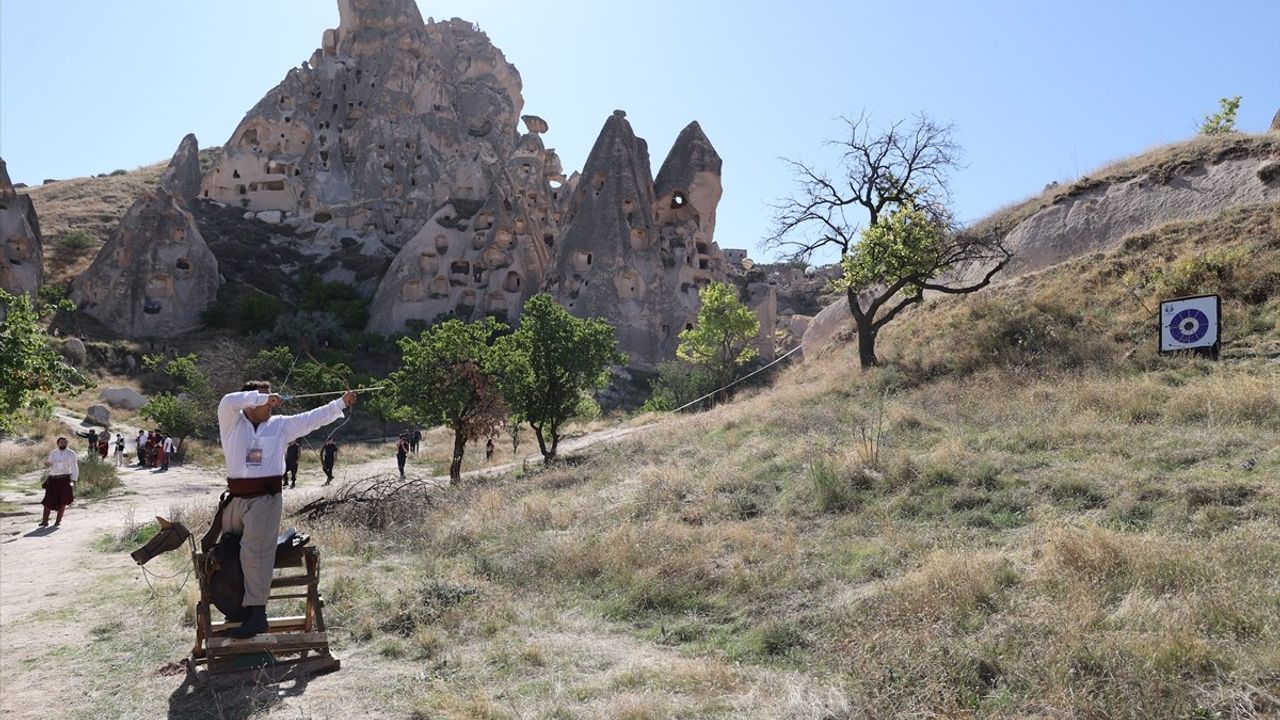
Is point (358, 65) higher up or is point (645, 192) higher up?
point (358, 65)

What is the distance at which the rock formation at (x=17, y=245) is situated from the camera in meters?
42.8

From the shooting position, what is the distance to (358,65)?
6944 centimetres

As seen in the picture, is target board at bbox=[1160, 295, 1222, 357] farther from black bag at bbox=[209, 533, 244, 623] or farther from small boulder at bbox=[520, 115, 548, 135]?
small boulder at bbox=[520, 115, 548, 135]

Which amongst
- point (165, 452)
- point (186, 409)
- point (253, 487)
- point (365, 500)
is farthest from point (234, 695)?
point (186, 409)

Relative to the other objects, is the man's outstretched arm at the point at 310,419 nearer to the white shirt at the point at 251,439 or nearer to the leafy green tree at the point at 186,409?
the white shirt at the point at 251,439

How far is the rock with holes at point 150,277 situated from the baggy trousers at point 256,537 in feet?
148

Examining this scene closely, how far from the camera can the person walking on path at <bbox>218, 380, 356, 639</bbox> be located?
19.0 ft

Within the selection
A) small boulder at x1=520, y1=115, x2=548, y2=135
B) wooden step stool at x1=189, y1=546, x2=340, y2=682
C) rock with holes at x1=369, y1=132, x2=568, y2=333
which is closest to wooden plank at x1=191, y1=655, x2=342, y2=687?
wooden step stool at x1=189, y1=546, x2=340, y2=682


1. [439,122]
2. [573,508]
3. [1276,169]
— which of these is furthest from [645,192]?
[573,508]

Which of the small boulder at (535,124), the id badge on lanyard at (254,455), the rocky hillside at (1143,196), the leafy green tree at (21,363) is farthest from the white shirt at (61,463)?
the small boulder at (535,124)

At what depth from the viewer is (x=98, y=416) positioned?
30.9 meters

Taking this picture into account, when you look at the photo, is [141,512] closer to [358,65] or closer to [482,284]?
[482,284]

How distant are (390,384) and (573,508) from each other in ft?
37.6

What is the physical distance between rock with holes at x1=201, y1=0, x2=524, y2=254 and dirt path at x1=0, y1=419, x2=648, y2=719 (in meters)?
37.6
